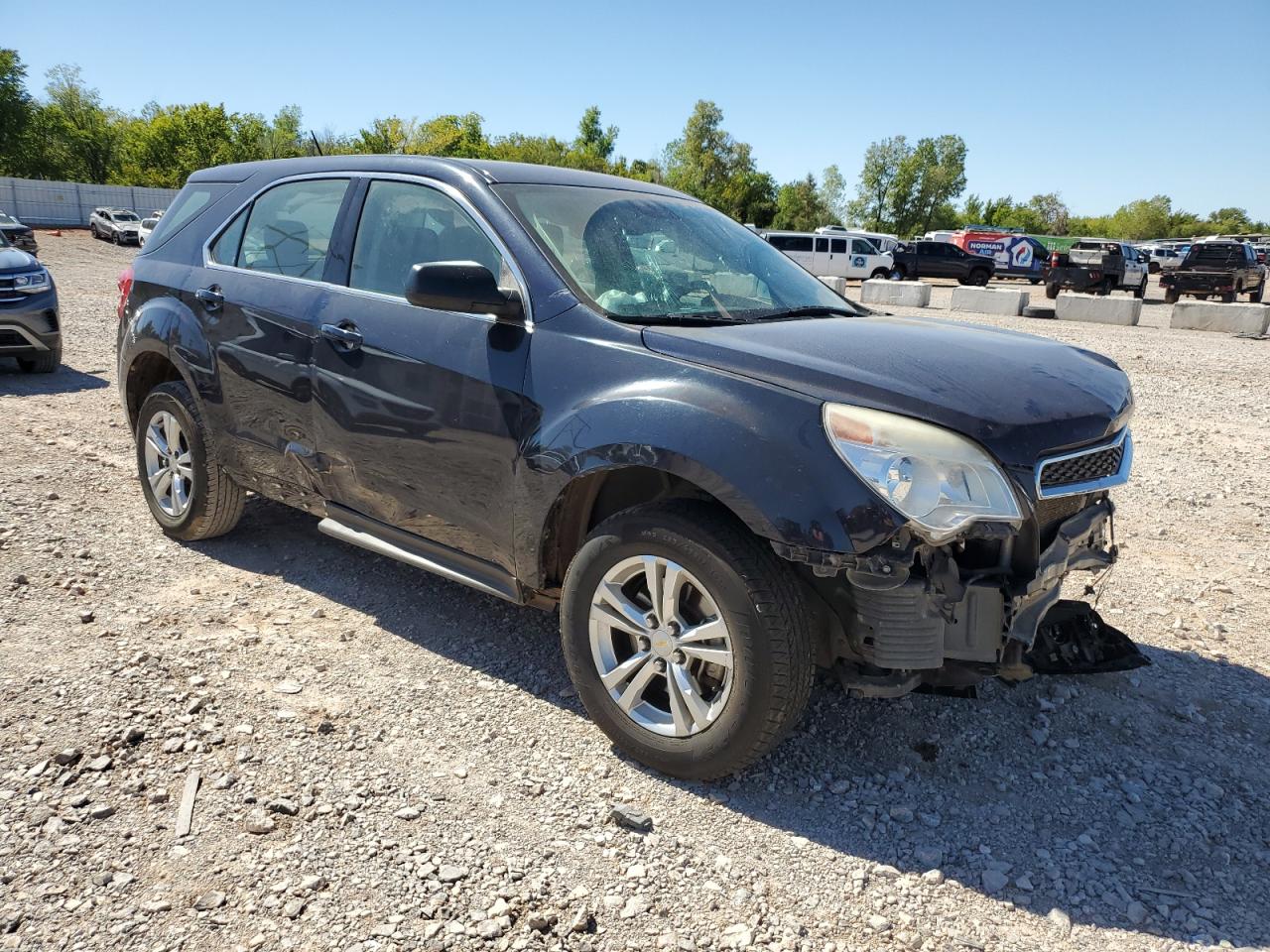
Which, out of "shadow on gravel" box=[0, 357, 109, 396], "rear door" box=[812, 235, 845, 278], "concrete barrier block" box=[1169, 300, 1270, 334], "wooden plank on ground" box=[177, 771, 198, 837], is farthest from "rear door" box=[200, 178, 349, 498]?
"rear door" box=[812, 235, 845, 278]

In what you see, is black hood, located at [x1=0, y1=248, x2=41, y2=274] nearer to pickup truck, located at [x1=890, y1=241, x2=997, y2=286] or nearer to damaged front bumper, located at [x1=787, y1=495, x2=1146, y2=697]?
damaged front bumper, located at [x1=787, y1=495, x2=1146, y2=697]

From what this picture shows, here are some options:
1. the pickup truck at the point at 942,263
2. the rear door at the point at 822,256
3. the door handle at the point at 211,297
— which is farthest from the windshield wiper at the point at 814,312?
the pickup truck at the point at 942,263

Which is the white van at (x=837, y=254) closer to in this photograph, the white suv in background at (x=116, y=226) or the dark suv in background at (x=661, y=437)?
the white suv in background at (x=116, y=226)

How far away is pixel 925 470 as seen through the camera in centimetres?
252

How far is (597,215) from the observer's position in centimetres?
361

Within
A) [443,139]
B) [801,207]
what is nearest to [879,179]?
[801,207]

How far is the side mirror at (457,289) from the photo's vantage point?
3.10 metres

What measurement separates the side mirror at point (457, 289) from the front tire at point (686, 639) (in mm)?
865

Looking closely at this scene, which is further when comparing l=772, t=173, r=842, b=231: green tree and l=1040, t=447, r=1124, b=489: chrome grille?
l=772, t=173, r=842, b=231: green tree

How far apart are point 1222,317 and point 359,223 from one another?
59.5 ft

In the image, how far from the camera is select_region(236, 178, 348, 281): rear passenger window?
4.00m

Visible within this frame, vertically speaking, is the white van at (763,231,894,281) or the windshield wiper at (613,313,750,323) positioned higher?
the white van at (763,231,894,281)

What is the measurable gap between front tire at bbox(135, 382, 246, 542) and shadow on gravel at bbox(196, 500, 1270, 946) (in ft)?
3.72

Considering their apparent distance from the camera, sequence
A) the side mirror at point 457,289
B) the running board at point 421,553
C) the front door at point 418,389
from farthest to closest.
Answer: the running board at point 421,553, the front door at point 418,389, the side mirror at point 457,289
